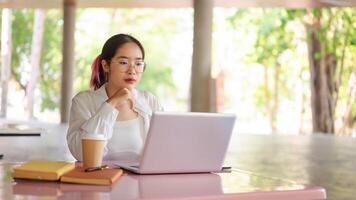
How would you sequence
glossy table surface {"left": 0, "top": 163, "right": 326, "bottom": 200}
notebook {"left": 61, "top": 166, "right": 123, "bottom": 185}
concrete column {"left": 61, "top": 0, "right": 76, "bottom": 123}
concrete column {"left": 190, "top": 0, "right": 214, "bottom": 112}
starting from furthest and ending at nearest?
concrete column {"left": 61, "top": 0, "right": 76, "bottom": 123} < concrete column {"left": 190, "top": 0, "right": 214, "bottom": 112} < notebook {"left": 61, "top": 166, "right": 123, "bottom": 185} < glossy table surface {"left": 0, "top": 163, "right": 326, "bottom": 200}

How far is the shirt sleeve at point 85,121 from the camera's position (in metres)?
2.03

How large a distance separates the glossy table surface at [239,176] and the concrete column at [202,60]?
92.7 inches

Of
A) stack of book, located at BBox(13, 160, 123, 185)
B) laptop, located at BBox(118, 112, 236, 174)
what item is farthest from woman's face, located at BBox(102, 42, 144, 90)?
stack of book, located at BBox(13, 160, 123, 185)

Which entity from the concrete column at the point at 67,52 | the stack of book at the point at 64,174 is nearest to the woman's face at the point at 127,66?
the stack of book at the point at 64,174

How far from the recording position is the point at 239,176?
182 centimetres

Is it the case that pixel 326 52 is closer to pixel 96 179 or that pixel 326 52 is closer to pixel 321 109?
pixel 321 109

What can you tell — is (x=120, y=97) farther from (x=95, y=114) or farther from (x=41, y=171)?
(x=41, y=171)

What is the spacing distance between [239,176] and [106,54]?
2.40 ft

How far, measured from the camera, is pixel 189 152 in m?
1.77

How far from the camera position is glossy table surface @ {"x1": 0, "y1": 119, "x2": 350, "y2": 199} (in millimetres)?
1431

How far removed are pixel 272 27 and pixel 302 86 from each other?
2.91 m

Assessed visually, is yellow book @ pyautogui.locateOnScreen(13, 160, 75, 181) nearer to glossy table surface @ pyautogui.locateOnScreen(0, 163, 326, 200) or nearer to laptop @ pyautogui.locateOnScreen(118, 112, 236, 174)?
glossy table surface @ pyautogui.locateOnScreen(0, 163, 326, 200)

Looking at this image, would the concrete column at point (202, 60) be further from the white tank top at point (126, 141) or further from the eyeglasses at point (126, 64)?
the eyeglasses at point (126, 64)

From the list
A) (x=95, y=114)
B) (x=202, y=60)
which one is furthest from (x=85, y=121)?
(x=202, y=60)
